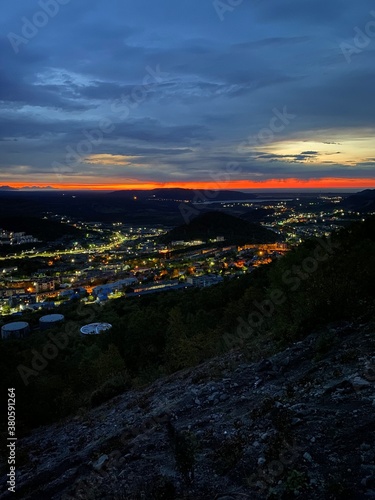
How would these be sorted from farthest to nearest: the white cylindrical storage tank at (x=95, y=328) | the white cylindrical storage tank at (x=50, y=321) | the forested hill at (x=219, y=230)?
the forested hill at (x=219, y=230)
the white cylindrical storage tank at (x=50, y=321)
the white cylindrical storage tank at (x=95, y=328)

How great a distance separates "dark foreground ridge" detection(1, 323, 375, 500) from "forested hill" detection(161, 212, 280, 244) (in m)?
A: 102

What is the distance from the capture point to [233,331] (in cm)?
1745

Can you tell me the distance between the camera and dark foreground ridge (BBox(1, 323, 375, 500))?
471 cm

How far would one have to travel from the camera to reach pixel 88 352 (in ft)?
76.7

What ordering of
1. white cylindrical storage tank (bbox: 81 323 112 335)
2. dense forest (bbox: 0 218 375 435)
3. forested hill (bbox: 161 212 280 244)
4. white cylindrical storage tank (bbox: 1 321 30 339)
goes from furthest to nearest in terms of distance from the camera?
forested hill (bbox: 161 212 280 244) → white cylindrical storage tank (bbox: 1 321 30 339) → white cylindrical storage tank (bbox: 81 323 112 335) → dense forest (bbox: 0 218 375 435)

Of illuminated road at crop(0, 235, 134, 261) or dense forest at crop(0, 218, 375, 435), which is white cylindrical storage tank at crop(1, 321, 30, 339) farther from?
illuminated road at crop(0, 235, 134, 261)

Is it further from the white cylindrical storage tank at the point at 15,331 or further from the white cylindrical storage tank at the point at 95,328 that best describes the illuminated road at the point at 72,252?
the white cylindrical storage tank at the point at 95,328

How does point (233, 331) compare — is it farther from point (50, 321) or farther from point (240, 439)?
point (50, 321)

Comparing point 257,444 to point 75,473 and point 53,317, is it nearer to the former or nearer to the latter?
point 75,473

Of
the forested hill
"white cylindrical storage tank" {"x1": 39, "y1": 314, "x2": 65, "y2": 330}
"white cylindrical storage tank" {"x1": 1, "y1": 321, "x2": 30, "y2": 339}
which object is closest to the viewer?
"white cylindrical storage tank" {"x1": 1, "y1": 321, "x2": 30, "y2": 339}

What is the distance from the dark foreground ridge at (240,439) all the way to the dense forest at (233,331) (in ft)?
3.84

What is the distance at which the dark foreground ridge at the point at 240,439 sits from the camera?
186 inches

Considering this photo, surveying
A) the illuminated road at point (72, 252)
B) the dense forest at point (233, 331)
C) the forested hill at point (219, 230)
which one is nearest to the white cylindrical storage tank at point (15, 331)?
the dense forest at point (233, 331)

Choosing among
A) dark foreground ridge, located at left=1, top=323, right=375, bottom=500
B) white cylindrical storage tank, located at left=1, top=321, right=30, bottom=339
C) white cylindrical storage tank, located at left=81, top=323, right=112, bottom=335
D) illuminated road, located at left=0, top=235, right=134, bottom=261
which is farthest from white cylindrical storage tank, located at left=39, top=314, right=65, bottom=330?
illuminated road, located at left=0, top=235, right=134, bottom=261
